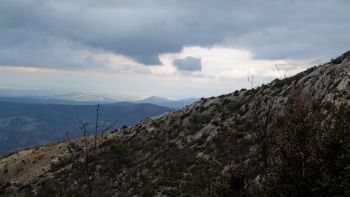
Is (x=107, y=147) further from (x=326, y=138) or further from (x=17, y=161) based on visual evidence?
(x=326, y=138)

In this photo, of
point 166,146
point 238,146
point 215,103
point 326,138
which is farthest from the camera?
point 215,103

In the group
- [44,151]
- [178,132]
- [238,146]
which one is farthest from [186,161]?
[44,151]

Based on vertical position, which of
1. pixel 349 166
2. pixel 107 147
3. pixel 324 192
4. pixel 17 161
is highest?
pixel 349 166

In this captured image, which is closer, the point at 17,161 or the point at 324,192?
the point at 324,192

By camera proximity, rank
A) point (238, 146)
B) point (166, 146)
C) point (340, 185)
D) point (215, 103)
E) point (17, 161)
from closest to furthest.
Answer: point (340, 185) < point (238, 146) < point (166, 146) < point (215, 103) < point (17, 161)

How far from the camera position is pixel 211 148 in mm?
43500

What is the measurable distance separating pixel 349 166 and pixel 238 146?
2548cm

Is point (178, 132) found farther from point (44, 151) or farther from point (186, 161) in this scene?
point (44, 151)

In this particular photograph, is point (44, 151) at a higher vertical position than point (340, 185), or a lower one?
lower

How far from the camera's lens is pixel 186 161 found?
4225 cm

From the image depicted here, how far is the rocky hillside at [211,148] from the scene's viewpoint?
1714 centimetres

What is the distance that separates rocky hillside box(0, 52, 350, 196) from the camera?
17.1 meters

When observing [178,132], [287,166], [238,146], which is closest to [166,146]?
A: [178,132]

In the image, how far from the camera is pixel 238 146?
39969 millimetres
